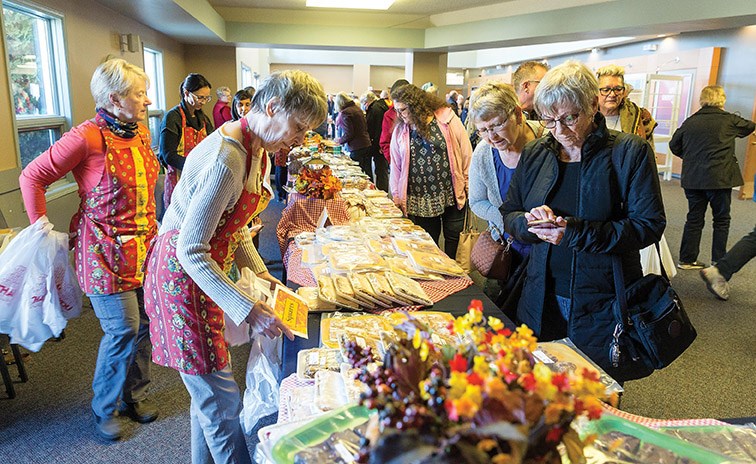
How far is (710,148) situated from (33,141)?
593cm

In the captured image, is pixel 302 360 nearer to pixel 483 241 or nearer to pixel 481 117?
pixel 483 241

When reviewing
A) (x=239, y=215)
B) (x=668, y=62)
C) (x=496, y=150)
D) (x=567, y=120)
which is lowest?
(x=239, y=215)

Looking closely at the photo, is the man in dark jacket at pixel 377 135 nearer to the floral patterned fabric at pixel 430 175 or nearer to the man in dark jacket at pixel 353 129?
the man in dark jacket at pixel 353 129

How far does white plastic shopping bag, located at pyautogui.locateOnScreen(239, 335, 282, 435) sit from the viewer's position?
173cm

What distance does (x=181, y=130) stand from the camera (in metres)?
3.97

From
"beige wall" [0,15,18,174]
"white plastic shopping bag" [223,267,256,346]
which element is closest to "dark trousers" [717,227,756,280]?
"white plastic shopping bag" [223,267,256,346]

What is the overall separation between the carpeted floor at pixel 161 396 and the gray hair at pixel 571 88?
163cm

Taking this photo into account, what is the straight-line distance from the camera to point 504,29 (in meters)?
8.67

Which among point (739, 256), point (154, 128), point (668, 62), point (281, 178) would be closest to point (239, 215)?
point (739, 256)

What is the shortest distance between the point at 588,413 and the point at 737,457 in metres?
0.45

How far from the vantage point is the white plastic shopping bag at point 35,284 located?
82.8 inches

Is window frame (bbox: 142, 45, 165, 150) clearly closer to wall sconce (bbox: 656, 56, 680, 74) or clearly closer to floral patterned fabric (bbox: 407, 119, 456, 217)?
floral patterned fabric (bbox: 407, 119, 456, 217)

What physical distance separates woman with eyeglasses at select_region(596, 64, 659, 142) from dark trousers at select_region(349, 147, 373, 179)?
474cm

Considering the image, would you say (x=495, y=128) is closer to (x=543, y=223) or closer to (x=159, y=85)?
(x=543, y=223)
